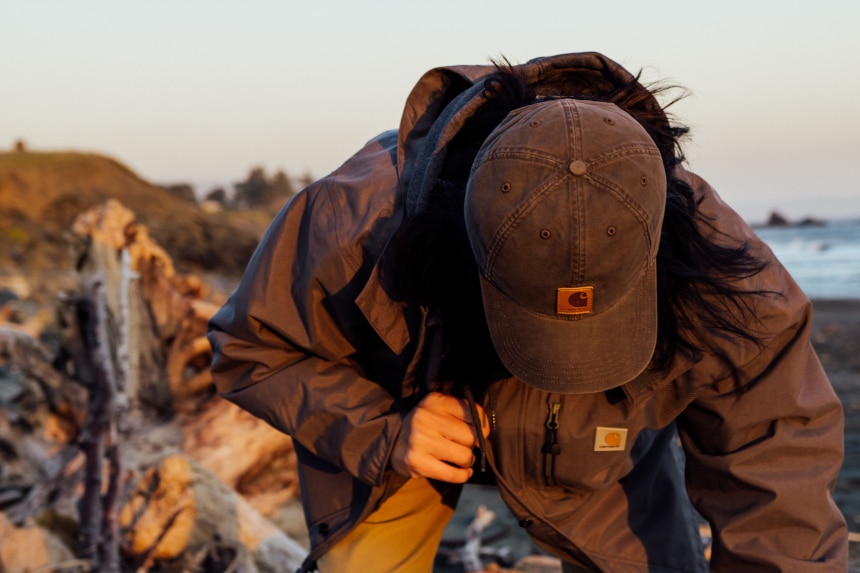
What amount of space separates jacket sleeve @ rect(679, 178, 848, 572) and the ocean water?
10.7 metres

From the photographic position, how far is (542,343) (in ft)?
5.85

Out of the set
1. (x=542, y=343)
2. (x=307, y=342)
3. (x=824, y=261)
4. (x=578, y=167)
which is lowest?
(x=824, y=261)

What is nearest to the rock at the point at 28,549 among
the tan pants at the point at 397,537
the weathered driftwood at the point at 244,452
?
the weathered driftwood at the point at 244,452

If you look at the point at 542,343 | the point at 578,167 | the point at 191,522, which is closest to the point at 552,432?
the point at 542,343

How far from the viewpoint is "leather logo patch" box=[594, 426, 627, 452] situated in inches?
83.5

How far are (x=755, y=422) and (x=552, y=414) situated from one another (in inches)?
18.2

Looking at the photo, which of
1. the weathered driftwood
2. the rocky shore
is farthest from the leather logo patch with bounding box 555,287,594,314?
the weathered driftwood

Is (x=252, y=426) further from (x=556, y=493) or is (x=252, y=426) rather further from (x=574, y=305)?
(x=574, y=305)

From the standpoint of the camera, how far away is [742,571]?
81.3 inches

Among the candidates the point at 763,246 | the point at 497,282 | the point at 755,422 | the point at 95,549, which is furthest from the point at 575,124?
the point at 95,549

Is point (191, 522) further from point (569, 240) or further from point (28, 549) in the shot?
point (569, 240)

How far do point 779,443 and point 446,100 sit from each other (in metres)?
1.13

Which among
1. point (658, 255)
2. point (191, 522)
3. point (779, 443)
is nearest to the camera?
point (658, 255)

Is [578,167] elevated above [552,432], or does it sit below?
above
